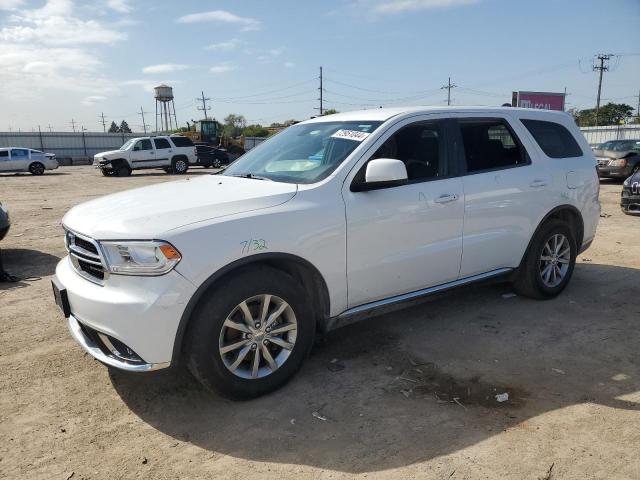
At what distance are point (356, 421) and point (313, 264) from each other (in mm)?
996

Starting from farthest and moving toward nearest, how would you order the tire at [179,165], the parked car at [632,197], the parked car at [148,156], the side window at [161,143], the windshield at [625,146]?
the tire at [179,165] < the side window at [161,143] < the parked car at [148,156] < the windshield at [625,146] < the parked car at [632,197]

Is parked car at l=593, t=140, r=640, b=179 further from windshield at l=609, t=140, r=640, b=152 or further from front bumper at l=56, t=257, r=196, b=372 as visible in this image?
front bumper at l=56, t=257, r=196, b=372

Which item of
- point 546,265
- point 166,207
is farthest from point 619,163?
point 166,207

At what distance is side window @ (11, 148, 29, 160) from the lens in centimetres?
2616

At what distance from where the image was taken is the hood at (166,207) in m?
2.99

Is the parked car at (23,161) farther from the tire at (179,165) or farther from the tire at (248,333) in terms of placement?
the tire at (248,333)

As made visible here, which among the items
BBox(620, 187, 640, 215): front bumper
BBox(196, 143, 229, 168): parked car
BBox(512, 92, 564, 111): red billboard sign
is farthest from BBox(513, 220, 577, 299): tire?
BBox(196, 143, 229, 168): parked car

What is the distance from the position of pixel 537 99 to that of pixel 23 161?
2540 centimetres

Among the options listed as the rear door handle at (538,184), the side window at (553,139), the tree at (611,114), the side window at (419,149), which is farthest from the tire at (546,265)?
the tree at (611,114)

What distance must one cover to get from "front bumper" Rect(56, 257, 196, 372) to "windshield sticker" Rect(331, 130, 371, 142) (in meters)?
1.69

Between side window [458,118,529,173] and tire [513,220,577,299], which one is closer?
side window [458,118,529,173]

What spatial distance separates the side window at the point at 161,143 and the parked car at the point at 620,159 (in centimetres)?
1867

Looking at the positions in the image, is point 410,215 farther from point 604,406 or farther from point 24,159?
point 24,159

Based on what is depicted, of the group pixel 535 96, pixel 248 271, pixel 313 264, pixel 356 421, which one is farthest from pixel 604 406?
pixel 535 96
